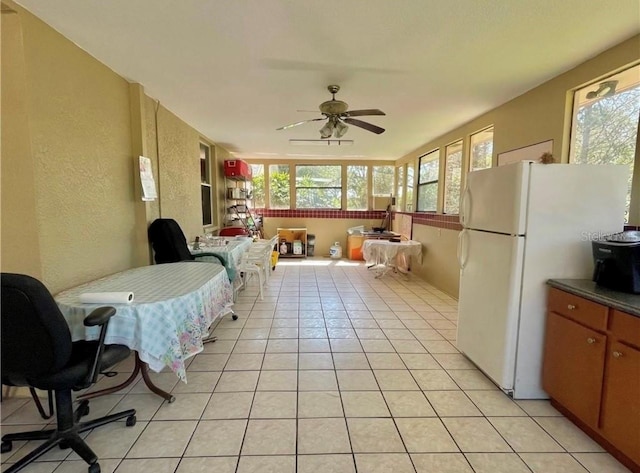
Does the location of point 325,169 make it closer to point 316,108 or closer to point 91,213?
point 316,108

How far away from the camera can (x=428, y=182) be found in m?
5.74

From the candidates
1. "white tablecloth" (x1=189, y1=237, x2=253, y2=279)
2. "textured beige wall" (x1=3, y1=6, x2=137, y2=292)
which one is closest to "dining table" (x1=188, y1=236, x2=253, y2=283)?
"white tablecloth" (x1=189, y1=237, x2=253, y2=279)

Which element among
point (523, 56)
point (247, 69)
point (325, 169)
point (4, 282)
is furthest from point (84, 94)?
point (325, 169)

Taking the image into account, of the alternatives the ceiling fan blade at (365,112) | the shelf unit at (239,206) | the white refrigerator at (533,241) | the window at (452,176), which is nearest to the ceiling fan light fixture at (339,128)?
the ceiling fan blade at (365,112)

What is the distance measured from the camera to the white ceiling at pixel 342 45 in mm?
1811

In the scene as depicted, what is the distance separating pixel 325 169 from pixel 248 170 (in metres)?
2.11

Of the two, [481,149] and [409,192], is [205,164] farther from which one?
[481,149]

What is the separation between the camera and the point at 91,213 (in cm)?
249

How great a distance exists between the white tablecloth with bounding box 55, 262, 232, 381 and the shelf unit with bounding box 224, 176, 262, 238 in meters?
4.15

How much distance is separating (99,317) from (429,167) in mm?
5600

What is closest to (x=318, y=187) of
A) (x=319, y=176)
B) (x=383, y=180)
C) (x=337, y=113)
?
(x=319, y=176)

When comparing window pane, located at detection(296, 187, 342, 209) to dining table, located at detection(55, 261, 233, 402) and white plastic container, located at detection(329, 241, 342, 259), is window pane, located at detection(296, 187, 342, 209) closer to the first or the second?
white plastic container, located at detection(329, 241, 342, 259)

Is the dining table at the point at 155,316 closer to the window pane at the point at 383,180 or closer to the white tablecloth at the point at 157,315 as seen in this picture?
the white tablecloth at the point at 157,315

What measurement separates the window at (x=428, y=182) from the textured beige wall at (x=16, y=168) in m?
5.16
